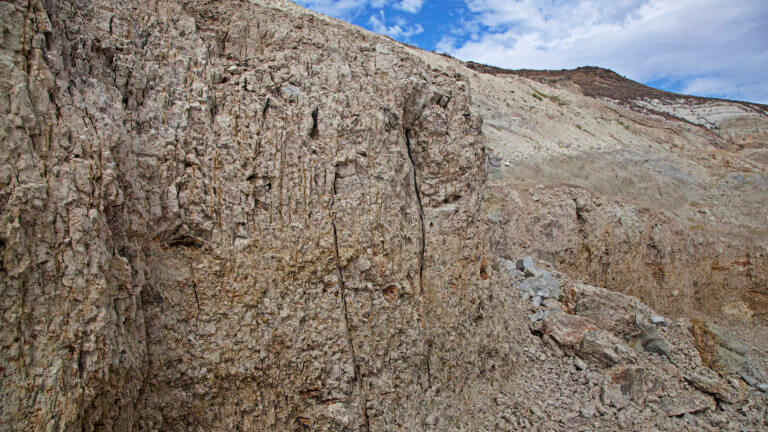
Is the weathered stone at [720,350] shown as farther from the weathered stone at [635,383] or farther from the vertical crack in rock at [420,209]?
the vertical crack in rock at [420,209]

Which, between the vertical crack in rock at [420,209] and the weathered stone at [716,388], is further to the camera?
the weathered stone at [716,388]

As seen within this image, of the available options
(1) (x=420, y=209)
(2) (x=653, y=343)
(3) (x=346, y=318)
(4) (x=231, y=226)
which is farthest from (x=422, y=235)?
(2) (x=653, y=343)

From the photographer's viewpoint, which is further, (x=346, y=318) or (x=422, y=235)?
(x=422, y=235)

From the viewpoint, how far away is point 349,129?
516 cm

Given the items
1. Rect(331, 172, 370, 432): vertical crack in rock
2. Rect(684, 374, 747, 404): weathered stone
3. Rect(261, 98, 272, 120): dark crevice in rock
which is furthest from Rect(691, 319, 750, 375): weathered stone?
Rect(261, 98, 272, 120): dark crevice in rock

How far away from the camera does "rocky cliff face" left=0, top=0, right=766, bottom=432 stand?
325 cm

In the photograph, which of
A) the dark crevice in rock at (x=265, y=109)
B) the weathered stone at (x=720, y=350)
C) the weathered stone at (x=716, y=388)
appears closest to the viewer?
the dark crevice in rock at (x=265, y=109)

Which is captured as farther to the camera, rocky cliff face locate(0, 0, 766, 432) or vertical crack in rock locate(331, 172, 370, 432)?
vertical crack in rock locate(331, 172, 370, 432)

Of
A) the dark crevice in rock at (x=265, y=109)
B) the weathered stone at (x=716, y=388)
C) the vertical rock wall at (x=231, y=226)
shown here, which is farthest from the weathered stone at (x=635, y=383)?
the dark crevice in rock at (x=265, y=109)

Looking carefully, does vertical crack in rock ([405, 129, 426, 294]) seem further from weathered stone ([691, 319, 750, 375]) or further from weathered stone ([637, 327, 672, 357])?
weathered stone ([691, 319, 750, 375])

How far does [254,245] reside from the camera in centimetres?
462

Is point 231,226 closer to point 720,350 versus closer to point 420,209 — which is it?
point 420,209

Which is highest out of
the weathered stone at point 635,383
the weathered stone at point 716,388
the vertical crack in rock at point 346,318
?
the vertical crack in rock at point 346,318

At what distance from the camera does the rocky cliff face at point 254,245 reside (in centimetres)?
325
